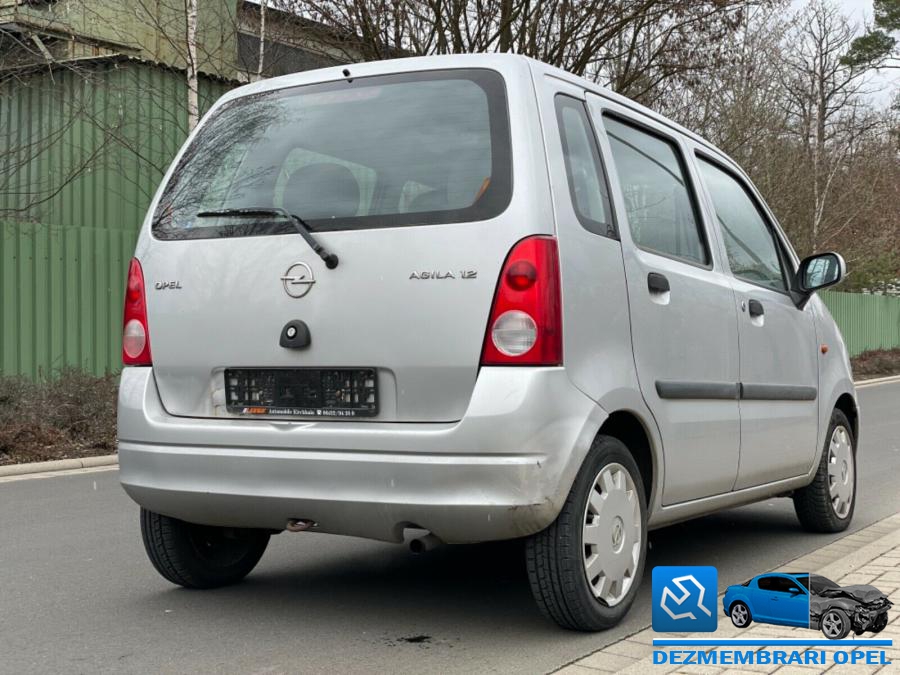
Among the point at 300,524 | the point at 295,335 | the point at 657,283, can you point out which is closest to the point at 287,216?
the point at 295,335

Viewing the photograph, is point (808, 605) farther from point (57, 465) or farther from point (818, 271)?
point (57, 465)

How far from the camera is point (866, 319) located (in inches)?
1502

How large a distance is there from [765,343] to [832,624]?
1907 millimetres

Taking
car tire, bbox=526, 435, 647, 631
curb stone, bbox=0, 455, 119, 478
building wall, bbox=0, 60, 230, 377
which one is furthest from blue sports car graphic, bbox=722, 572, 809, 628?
building wall, bbox=0, 60, 230, 377

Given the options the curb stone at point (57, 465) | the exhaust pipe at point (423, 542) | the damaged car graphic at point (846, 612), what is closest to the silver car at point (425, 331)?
the exhaust pipe at point (423, 542)

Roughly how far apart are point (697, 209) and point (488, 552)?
1989mm

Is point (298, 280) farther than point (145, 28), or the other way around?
point (145, 28)

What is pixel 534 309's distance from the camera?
160 inches

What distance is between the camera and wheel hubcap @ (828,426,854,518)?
6773 millimetres

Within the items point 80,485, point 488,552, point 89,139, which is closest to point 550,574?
point 488,552

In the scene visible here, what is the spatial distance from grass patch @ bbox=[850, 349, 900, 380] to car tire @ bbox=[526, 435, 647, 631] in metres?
27.2

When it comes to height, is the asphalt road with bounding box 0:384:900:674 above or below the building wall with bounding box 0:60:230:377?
below

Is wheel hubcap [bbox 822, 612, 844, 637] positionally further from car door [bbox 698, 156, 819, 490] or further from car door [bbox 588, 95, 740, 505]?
car door [bbox 698, 156, 819, 490]

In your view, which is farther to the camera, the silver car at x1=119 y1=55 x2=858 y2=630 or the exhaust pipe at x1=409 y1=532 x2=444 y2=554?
the exhaust pipe at x1=409 y1=532 x2=444 y2=554
